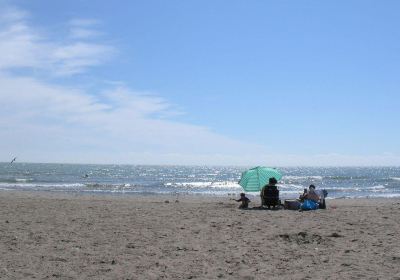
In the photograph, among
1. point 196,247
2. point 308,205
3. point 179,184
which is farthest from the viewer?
point 179,184

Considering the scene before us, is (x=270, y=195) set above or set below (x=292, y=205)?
above

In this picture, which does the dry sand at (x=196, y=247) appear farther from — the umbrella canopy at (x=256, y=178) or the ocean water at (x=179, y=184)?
the ocean water at (x=179, y=184)

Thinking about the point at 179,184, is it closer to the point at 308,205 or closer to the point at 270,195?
the point at 270,195

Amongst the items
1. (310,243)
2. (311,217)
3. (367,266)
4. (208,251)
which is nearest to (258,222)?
(311,217)

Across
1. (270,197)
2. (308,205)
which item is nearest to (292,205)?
(308,205)

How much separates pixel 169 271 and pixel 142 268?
43 cm

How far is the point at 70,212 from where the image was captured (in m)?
13.7

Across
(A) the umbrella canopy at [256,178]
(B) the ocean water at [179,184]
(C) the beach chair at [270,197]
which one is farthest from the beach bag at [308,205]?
(B) the ocean water at [179,184]

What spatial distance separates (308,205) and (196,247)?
7948 mm

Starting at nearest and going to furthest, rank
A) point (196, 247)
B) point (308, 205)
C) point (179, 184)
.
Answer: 1. point (196, 247)
2. point (308, 205)
3. point (179, 184)

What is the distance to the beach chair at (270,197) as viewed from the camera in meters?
15.9

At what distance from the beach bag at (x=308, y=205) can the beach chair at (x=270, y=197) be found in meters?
0.90

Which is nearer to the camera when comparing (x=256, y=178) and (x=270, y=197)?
(x=270, y=197)

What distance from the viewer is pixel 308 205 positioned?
51.0ft
